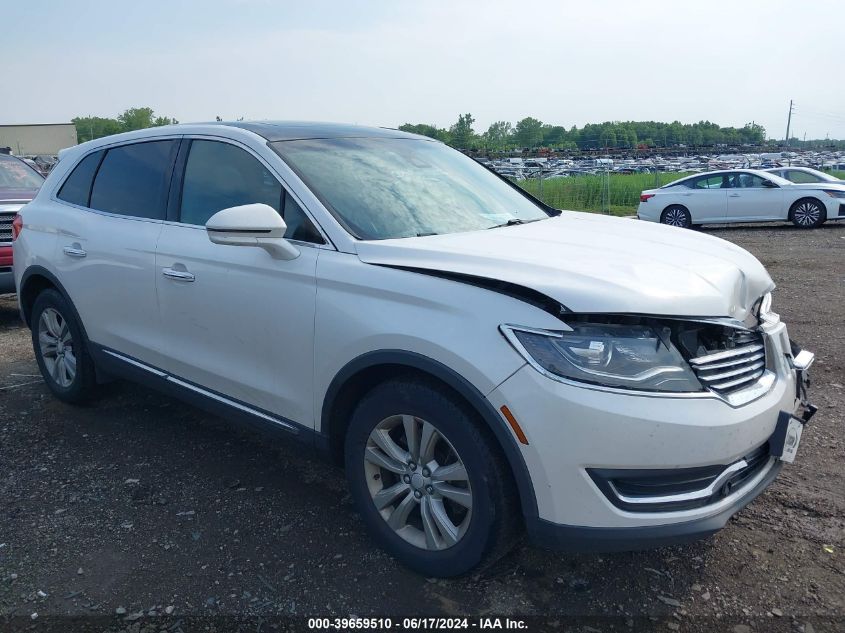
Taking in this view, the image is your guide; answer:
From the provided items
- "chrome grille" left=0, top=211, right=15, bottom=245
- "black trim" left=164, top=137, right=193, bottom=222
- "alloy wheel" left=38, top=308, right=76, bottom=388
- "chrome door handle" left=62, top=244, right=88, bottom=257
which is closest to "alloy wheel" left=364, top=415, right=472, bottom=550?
"black trim" left=164, top=137, right=193, bottom=222

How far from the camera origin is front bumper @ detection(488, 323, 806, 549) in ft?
7.57

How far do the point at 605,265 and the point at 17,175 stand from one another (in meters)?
8.64

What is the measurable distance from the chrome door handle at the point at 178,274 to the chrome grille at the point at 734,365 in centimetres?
240

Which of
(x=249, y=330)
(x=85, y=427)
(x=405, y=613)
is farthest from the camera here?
(x=85, y=427)

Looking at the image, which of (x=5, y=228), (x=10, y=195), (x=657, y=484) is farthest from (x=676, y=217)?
(x=657, y=484)

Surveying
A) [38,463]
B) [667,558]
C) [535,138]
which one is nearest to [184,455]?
[38,463]

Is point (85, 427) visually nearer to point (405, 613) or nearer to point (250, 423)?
point (250, 423)

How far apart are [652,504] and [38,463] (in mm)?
3388

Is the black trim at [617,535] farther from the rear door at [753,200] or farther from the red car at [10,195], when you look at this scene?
the rear door at [753,200]

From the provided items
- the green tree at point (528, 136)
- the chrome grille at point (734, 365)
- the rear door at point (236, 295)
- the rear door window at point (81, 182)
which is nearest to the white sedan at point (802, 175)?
the chrome grille at point (734, 365)

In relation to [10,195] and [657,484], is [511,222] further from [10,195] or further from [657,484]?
[10,195]

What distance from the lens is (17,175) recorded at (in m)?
8.98

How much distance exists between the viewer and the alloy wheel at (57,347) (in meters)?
4.80

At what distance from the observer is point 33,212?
496 centimetres
